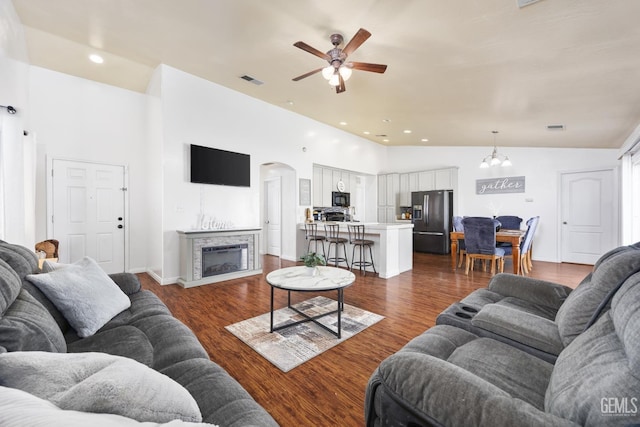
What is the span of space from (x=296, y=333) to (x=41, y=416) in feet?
7.40

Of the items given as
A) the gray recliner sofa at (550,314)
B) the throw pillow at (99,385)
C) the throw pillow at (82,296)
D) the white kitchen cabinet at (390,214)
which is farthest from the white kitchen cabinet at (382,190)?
the throw pillow at (99,385)

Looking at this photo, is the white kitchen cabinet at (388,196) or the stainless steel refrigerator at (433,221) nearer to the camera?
the stainless steel refrigerator at (433,221)

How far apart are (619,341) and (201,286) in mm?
4402

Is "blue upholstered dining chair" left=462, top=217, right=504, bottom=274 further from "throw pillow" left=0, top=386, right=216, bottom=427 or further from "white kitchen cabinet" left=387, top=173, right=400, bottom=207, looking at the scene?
"throw pillow" left=0, top=386, right=216, bottom=427

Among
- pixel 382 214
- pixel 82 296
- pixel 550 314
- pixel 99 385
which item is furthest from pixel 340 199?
pixel 99 385

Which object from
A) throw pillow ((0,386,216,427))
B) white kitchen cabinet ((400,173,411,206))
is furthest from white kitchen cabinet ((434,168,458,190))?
throw pillow ((0,386,216,427))

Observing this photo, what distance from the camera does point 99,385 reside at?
645 mm

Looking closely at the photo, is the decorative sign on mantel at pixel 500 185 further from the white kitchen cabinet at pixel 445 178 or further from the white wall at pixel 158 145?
the white kitchen cabinet at pixel 445 178

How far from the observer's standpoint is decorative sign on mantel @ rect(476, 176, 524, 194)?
6609 millimetres

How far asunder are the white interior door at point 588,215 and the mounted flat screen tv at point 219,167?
6.91m

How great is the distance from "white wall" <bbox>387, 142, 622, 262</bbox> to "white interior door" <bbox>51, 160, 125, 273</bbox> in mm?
7622

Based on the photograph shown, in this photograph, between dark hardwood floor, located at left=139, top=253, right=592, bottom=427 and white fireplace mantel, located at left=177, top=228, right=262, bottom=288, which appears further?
white fireplace mantel, located at left=177, top=228, right=262, bottom=288

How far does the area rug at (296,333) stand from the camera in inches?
87.6

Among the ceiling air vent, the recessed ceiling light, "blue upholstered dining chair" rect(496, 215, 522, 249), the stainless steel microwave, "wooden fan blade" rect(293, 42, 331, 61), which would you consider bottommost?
"blue upholstered dining chair" rect(496, 215, 522, 249)
